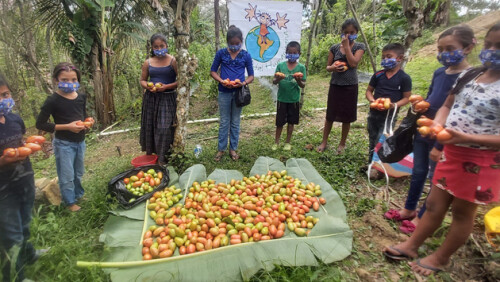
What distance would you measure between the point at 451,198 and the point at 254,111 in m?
5.48

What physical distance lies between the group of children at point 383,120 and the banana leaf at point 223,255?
55cm

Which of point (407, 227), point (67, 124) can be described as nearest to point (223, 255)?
point (407, 227)

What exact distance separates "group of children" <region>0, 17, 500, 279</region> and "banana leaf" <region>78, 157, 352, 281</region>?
55 centimetres

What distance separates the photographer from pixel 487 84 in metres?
1.79

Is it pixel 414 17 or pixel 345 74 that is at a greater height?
pixel 414 17

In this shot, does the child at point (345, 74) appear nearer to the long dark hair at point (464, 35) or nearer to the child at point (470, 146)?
the long dark hair at point (464, 35)

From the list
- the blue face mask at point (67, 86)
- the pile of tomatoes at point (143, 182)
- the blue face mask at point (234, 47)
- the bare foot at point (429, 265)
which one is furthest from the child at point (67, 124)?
the bare foot at point (429, 265)

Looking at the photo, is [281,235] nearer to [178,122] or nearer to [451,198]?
[451,198]

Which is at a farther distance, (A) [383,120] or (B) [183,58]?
(B) [183,58]

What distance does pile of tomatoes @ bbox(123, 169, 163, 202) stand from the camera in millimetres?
3262

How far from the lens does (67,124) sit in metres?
2.87

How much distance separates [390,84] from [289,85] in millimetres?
1522

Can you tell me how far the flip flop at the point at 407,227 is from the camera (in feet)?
9.07

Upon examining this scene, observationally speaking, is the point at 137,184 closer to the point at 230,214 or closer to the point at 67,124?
the point at 67,124
